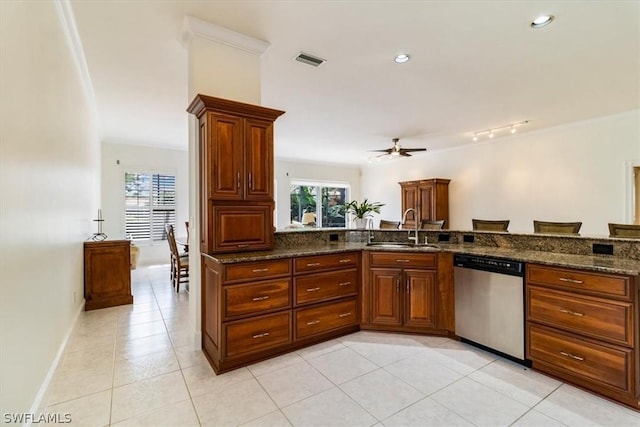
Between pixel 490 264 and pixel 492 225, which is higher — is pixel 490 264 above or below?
below

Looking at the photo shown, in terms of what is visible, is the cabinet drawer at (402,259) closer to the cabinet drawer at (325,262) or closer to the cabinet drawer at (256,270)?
the cabinet drawer at (325,262)

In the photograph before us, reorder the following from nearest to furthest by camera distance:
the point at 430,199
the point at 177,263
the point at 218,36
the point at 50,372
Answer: the point at 50,372
the point at 218,36
the point at 177,263
the point at 430,199

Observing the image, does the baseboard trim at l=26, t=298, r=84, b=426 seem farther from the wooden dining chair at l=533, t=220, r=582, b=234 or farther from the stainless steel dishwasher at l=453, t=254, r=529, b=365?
the wooden dining chair at l=533, t=220, r=582, b=234

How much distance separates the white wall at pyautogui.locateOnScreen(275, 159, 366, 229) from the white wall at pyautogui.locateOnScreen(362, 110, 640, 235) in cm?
291

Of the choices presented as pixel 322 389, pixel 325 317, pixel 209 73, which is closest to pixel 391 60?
pixel 209 73

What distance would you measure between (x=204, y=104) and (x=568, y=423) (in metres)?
Answer: 3.38

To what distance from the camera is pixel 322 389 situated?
213cm

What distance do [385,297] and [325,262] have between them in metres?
0.79

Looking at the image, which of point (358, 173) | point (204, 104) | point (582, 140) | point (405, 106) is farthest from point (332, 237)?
point (358, 173)

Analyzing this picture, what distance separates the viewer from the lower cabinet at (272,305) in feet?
7.70

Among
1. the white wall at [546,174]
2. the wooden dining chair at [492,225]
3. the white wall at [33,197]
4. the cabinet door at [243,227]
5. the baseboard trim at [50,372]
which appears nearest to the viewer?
the white wall at [33,197]

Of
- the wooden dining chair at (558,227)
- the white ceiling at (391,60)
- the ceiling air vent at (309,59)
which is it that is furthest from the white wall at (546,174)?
the ceiling air vent at (309,59)

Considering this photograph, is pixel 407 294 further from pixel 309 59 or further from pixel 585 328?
pixel 309 59

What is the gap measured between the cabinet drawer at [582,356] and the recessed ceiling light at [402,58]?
2773 mm
